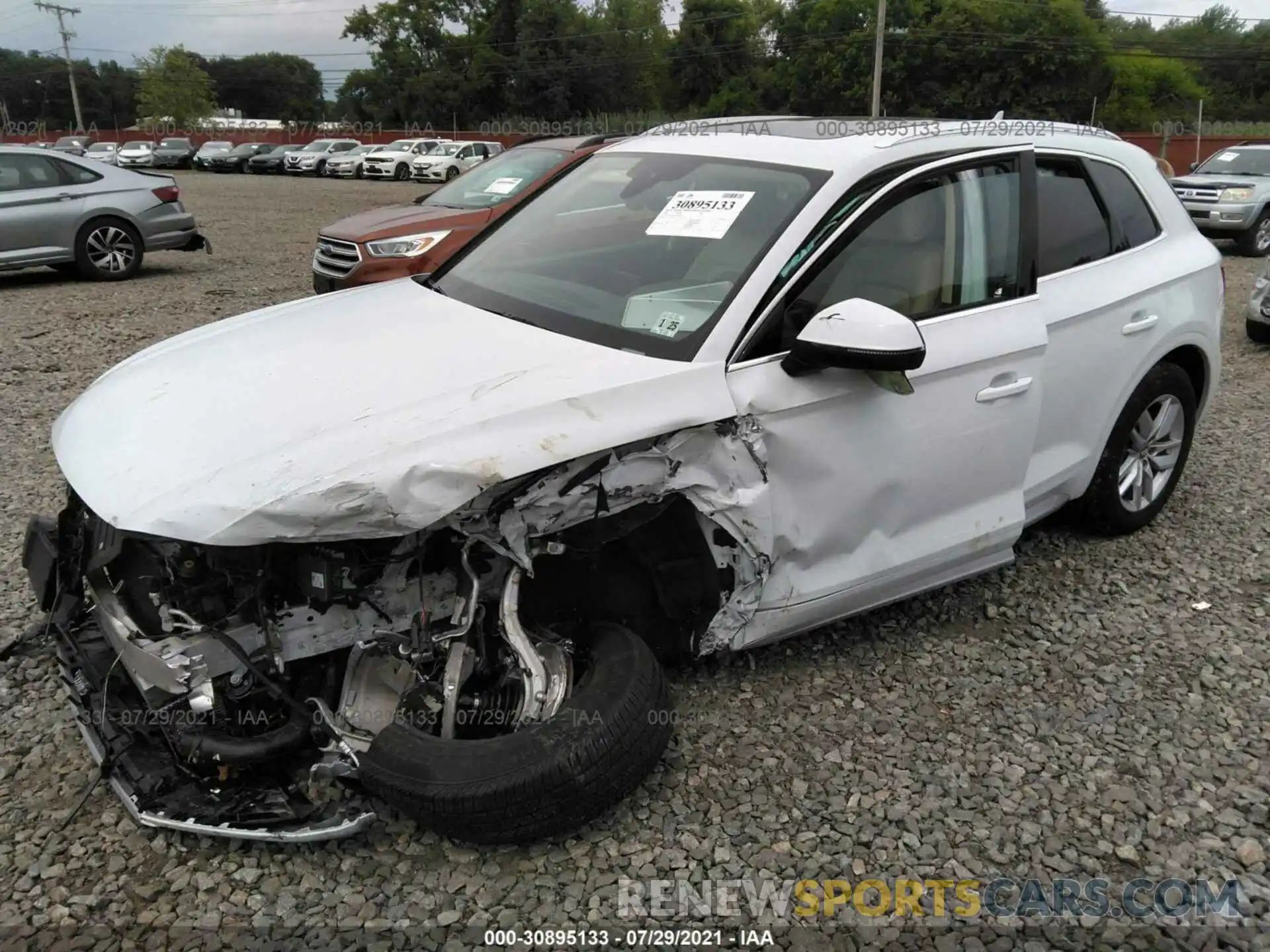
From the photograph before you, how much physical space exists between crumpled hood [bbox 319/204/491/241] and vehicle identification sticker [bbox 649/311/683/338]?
5773 millimetres

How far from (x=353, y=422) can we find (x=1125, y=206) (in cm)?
328

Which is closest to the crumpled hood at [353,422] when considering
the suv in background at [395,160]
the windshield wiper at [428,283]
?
the windshield wiper at [428,283]

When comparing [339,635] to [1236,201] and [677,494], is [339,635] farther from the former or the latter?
[1236,201]

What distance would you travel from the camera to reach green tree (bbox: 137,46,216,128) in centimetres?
6894

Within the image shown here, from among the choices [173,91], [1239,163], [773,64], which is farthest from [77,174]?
[173,91]

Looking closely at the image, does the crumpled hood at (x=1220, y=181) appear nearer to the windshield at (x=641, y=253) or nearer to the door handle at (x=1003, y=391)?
the door handle at (x=1003, y=391)

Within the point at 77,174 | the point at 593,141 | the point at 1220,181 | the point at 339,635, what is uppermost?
the point at 593,141

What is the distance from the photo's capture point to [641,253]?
10.5ft

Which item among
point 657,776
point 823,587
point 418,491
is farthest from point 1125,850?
point 418,491

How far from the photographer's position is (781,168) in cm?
313

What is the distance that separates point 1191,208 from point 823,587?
44.1 ft

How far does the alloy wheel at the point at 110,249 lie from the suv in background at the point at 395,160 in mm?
24177

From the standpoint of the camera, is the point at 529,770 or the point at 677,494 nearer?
the point at 529,770

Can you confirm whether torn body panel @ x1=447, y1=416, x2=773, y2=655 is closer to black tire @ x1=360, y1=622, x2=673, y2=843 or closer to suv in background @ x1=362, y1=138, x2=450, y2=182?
black tire @ x1=360, y1=622, x2=673, y2=843
